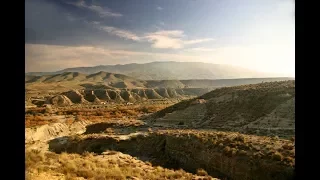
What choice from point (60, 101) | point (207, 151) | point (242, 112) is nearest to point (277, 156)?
point (207, 151)

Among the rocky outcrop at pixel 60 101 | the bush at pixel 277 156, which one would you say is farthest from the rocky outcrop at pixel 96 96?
the bush at pixel 277 156

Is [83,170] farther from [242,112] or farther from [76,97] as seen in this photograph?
[76,97]

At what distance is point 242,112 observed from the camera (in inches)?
915

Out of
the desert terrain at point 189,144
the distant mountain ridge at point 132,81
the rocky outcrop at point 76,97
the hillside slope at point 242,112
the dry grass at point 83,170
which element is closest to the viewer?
the dry grass at point 83,170

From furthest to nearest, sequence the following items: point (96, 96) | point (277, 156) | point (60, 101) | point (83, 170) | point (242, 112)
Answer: point (96, 96), point (60, 101), point (242, 112), point (277, 156), point (83, 170)

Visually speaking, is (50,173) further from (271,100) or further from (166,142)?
(271,100)

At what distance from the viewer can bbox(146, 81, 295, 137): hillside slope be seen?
1872 cm

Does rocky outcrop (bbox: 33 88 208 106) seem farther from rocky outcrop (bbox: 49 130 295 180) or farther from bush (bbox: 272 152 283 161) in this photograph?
bush (bbox: 272 152 283 161)

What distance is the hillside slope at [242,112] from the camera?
18719 mm

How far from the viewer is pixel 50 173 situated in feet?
26.5

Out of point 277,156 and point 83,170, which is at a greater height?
point 277,156

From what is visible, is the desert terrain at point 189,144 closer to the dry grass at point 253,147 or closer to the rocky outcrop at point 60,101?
the dry grass at point 253,147
